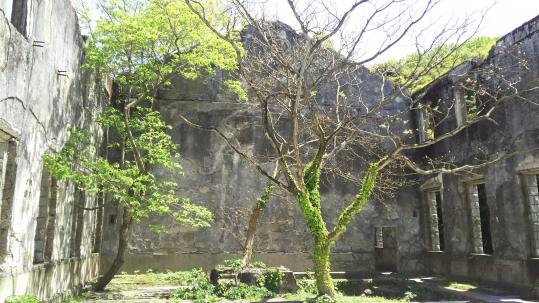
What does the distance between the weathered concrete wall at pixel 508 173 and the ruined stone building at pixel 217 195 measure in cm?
3


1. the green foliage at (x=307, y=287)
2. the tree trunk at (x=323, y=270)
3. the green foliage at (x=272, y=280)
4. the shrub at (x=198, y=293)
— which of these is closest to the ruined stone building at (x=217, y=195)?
the shrub at (x=198, y=293)

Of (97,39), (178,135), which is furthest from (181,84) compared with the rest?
(97,39)

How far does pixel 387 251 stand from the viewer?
13.5 metres

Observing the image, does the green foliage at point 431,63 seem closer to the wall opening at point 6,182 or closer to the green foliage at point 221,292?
the green foliage at point 221,292

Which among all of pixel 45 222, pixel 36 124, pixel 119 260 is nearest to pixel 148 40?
pixel 36 124

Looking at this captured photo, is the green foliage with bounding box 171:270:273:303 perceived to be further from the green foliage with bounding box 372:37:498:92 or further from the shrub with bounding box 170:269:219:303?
the green foliage with bounding box 372:37:498:92

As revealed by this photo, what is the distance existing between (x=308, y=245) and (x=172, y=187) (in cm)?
405

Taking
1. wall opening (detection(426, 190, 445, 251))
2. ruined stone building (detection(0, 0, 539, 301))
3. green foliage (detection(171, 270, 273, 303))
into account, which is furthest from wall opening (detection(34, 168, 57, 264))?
wall opening (detection(426, 190, 445, 251))

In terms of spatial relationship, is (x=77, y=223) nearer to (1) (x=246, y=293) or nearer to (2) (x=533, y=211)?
(1) (x=246, y=293)

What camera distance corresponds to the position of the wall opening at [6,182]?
5.52 m

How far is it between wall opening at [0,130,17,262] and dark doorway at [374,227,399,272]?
10.1 metres

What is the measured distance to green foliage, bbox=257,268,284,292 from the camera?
345 inches

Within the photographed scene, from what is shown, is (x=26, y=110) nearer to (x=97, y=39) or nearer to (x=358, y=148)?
(x=97, y=39)

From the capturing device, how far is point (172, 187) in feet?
41.3
